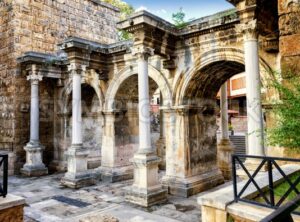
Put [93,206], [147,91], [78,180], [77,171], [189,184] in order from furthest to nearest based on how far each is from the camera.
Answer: [77,171]
[78,180]
[189,184]
[147,91]
[93,206]

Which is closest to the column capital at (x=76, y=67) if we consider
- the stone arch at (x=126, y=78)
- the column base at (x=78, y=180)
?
the stone arch at (x=126, y=78)

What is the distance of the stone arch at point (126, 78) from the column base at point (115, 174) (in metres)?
2.30

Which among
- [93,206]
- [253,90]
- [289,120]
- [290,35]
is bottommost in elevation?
[93,206]

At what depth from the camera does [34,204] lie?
7.57 meters

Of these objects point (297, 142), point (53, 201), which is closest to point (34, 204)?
point (53, 201)

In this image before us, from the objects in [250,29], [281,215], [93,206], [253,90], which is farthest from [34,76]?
[281,215]

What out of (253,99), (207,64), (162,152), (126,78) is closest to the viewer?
(253,99)

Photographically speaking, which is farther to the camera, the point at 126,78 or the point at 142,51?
the point at 126,78

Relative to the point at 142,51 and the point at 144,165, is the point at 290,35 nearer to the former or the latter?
the point at 142,51

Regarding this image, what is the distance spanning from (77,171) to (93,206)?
2.49 metres

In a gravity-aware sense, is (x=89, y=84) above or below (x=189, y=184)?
above

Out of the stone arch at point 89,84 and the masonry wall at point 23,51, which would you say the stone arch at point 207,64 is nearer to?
the stone arch at point 89,84

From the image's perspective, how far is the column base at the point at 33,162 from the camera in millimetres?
11359

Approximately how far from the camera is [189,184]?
817cm
